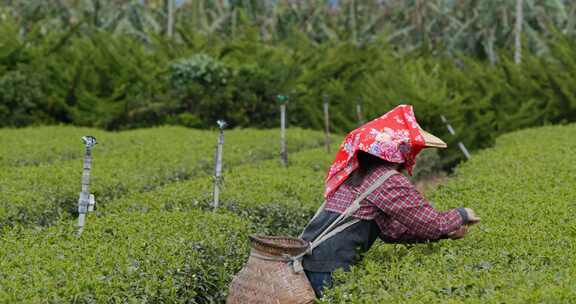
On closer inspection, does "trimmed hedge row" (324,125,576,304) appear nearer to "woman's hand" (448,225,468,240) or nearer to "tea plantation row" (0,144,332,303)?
"woman's hand" (448,225,468,240)

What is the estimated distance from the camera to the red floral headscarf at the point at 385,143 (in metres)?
4.75

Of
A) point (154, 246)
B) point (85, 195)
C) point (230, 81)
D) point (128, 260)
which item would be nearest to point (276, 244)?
point (128, 260)

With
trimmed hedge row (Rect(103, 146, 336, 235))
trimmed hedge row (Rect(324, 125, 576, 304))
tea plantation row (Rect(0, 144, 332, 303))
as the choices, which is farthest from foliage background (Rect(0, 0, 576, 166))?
trimmed hedge row (Rect(324, 125, 576, 304))

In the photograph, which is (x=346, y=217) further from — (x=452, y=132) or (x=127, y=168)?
(x=452, y=132)

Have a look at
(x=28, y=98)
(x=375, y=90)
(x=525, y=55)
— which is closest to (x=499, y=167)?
(x=375, y=90)

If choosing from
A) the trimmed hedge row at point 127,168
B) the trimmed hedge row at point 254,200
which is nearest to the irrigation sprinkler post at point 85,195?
the trimmed hedge row at point 127,168

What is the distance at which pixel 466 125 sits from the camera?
49.4 feet

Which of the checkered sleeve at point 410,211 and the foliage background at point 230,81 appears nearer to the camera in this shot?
the checkered sleeve at point 410,211

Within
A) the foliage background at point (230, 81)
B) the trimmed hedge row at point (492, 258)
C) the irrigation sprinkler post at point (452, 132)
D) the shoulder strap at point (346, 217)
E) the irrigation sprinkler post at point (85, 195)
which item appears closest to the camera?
the trimmed hedge row at point (492, 258)

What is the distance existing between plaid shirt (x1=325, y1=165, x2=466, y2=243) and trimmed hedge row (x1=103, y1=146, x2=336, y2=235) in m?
2.69

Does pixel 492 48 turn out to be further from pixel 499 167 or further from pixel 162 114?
pixel 499 167

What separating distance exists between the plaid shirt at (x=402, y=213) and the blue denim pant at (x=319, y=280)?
15.1 inches

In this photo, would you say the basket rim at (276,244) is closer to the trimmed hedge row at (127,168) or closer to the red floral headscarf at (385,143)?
the red floral headscarf at (385,143)

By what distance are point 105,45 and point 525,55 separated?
9.71 metres
